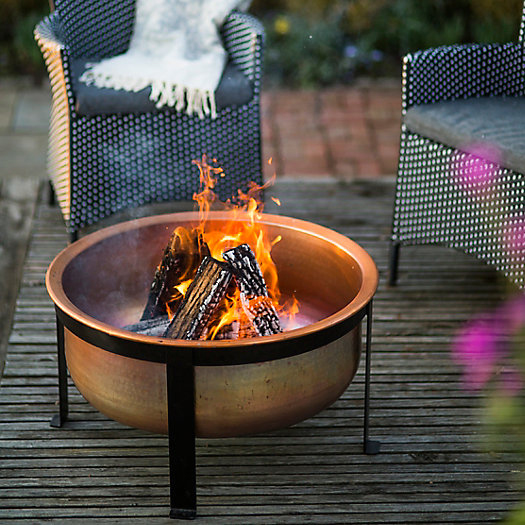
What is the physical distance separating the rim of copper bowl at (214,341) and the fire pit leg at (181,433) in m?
0.06

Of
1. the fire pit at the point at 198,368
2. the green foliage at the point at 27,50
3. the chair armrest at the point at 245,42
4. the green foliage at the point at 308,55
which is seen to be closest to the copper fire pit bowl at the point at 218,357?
the fire pit at the point at 198,368

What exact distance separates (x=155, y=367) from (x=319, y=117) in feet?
9.27

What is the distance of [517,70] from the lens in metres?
2.77

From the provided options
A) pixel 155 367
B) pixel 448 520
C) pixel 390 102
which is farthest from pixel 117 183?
pixel 390 102

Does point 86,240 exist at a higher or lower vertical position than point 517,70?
lower

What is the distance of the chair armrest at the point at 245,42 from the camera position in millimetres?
2846

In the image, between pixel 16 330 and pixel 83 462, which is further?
pixel 16 330

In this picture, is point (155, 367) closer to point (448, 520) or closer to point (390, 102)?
point (448, 520)

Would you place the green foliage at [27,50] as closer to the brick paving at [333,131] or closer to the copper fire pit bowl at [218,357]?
the brick paving at [333,131]

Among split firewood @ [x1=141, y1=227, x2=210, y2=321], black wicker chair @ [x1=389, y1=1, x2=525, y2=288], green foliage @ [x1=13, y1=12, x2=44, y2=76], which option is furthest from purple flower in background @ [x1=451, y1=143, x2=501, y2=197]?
green foliage @ [x1=13, y1=12, x2=44, y2=76]

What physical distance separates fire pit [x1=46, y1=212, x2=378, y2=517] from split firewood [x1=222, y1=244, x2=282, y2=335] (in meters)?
0.18

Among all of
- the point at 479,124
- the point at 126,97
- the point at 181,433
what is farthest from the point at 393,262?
the point at 181,433

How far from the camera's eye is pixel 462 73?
2689mm

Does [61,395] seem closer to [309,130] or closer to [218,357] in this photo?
[218,357]
